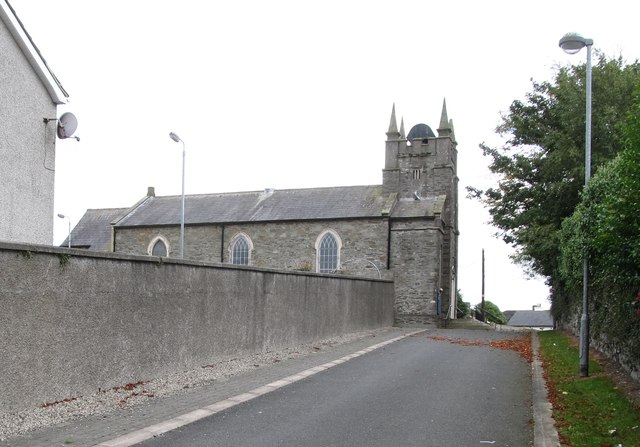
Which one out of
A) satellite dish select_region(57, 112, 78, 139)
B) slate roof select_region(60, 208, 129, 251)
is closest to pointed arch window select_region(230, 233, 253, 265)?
slate roof select_region(60, 208, 129, 251)

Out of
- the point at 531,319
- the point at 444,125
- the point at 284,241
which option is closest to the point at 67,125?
the point at 284,241

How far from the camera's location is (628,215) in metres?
7.88

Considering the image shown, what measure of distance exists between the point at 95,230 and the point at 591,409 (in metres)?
43.8

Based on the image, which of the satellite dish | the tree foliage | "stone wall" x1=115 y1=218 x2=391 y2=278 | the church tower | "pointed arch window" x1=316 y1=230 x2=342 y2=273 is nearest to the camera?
the tree foliage

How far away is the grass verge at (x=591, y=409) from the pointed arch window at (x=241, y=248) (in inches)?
1056

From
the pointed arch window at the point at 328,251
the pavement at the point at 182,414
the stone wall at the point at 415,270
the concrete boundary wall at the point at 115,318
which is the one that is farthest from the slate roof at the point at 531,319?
the pavement at the point at 182,414

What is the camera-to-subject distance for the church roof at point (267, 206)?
3666 cm

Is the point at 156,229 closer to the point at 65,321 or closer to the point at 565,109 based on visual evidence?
the point at 565,109

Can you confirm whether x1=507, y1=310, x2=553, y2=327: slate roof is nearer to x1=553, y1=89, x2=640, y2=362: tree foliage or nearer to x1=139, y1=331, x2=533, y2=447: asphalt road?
x1=553, y1=89, x2=640, y2=362: tree foliage

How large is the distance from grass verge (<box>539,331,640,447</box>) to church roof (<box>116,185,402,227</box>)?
2386 cm

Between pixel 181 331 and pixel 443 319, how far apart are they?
86.4ft

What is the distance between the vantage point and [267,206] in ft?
129

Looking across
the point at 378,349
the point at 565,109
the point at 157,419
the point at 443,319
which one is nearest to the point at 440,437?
the point at 157,419

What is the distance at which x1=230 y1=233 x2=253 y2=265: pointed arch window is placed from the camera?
1487 inches
